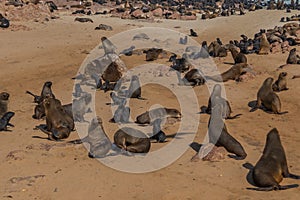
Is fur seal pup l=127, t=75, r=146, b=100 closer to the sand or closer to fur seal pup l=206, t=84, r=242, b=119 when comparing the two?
the sand

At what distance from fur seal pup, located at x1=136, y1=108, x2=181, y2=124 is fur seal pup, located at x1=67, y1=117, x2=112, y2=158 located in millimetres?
1541

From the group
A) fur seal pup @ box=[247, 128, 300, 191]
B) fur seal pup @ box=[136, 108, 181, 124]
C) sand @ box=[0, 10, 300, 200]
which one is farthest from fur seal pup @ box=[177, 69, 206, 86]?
fur seal pup @ box=[247, 128, 300, 191]

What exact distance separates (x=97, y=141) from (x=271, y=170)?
3.06 m

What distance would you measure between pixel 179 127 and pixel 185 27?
1913 centimetres

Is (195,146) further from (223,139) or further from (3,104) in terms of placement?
(3,104)

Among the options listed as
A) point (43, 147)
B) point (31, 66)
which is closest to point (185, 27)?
point (31, 66)

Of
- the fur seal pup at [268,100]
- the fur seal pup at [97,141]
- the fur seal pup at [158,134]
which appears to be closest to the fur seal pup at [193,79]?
the fur seal pup at [268,100]

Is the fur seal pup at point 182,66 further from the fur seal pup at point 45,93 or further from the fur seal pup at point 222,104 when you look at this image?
the fur seal pup at point 45,93

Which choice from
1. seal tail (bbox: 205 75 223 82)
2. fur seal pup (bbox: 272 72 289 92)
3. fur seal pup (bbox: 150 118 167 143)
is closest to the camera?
fur seal pup (bbox: 150 118 167 143)

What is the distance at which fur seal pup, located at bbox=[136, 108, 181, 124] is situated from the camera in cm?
942

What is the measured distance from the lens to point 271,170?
6516mm

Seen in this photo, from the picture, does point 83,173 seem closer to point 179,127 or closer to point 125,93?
point 179,127

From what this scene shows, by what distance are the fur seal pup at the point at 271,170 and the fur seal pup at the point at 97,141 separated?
101 inches

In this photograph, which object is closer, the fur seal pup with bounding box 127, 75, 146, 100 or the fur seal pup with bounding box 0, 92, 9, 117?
the fur seal pup with bounding box 0, 92, 9, 117
